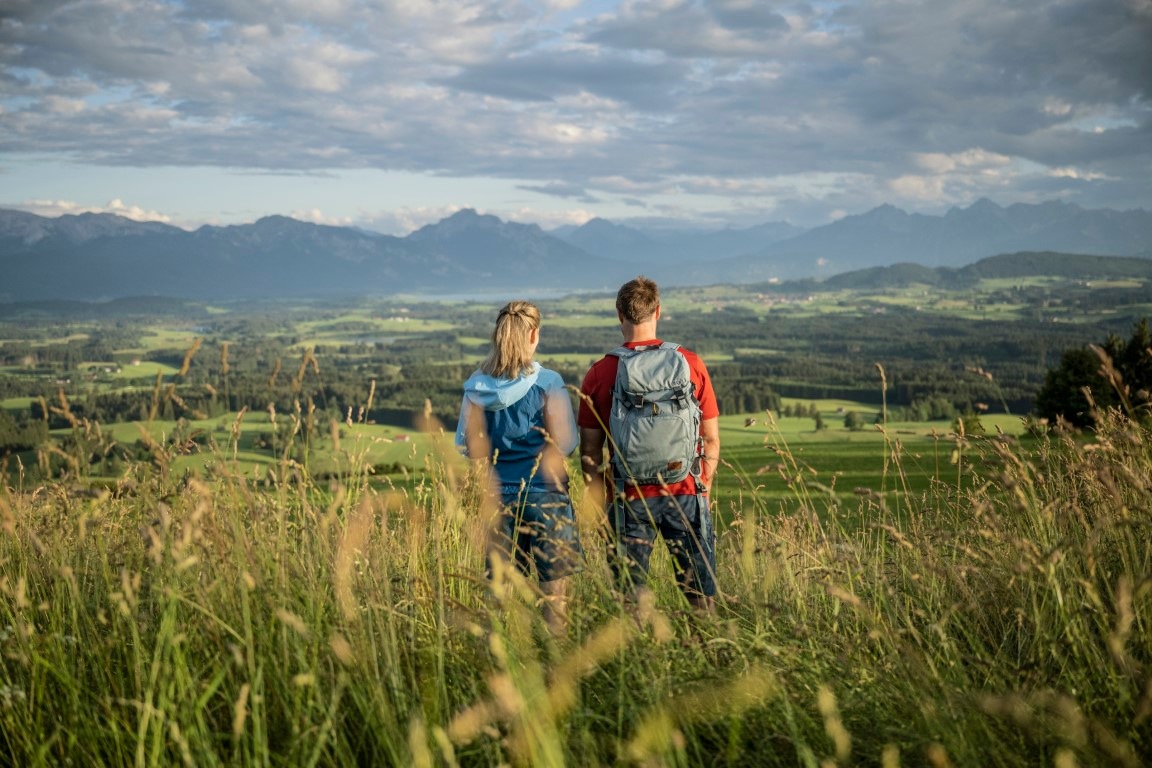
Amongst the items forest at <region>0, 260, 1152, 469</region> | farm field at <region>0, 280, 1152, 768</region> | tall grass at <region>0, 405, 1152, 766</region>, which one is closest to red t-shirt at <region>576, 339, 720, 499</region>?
farm field at <region>0, 280, 1152, 768</region>

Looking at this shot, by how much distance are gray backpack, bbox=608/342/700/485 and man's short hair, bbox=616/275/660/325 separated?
28 centimetres

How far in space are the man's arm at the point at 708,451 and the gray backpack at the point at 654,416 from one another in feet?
0.60

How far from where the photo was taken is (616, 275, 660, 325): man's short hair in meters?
4.72

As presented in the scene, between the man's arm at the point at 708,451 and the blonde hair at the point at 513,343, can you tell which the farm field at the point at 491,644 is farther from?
the blonde hair at the point at 513,343

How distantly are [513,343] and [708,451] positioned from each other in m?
1.35

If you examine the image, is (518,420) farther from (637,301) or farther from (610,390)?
(637,301)

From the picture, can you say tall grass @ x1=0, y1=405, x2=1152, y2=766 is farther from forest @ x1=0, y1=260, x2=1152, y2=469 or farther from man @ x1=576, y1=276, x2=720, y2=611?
forest @ x1=0, y1=260, x2=1152, y2=469

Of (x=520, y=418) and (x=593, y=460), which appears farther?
(x=520, y=418)

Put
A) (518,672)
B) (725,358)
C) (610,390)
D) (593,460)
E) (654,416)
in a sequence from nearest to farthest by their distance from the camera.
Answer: (518,672), (593,460), (654,416), (610,390), (725,358)

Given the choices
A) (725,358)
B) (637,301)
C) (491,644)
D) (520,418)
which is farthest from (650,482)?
(725,358)

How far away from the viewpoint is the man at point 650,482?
4.39m

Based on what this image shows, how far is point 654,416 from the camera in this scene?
14.5 feet

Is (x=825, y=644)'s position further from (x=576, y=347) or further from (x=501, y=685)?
(x=576, y=347)

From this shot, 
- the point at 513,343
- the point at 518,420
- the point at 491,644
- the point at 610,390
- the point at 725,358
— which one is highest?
the point at 513,343
